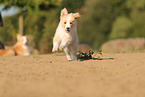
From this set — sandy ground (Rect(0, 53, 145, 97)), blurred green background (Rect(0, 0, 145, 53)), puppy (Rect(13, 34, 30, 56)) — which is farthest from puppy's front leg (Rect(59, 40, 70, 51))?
blurred green background (Rect(0, 0, 145, 53))

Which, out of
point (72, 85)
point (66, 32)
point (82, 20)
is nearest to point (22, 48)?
point (66, 32)

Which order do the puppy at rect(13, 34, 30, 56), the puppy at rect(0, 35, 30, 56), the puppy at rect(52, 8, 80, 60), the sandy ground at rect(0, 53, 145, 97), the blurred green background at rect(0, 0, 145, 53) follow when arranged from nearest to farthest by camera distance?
1. the sandy ground at rect(0, 53, 145, 97)
2. the puppy at rect(52, 8, 80, 60)
3. the puppy at rect(0, 35, 30, 56)
4. the puppy at rect(13, 34, 30, 56)
5. the blurred green background at rect(0, 0, 145, 53)

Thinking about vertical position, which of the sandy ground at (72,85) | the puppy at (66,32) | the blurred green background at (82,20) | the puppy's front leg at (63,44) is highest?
the blurred green background at (82,20)

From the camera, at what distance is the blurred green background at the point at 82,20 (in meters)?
20.7

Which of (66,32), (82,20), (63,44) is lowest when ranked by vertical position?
(63,44)

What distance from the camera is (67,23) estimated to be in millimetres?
6707

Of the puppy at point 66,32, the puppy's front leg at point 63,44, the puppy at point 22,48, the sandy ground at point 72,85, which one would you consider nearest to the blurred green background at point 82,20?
the puppy at point 22,48

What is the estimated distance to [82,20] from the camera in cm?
3681

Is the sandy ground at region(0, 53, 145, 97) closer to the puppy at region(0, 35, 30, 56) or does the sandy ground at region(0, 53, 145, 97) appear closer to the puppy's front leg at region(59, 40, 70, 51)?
the puppy's front leg at region(59, 40, 70, 51)

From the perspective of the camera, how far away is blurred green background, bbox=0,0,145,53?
20.7 meters

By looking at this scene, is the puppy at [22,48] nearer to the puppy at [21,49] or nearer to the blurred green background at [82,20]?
the puppy at [21,49]

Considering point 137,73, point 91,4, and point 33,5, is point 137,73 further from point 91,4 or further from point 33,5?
point 91,4

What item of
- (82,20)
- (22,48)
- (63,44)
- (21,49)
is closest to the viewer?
(63,44)

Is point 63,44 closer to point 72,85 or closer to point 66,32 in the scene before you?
point 66,32
